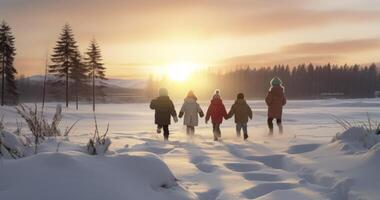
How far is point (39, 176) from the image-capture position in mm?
3693

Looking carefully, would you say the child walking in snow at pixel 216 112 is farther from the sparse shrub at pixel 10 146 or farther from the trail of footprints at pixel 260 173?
the sparse shrub at pixel 10 146

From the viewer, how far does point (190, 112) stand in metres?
15.0

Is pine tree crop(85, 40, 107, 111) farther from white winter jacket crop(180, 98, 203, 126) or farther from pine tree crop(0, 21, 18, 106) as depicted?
white winter jacket crop(180, 98, 203, 126)

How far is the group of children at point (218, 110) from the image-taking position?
1410cm

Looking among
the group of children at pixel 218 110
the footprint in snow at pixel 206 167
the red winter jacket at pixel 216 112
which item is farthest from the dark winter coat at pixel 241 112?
the footprint in snow at pixel 206 167

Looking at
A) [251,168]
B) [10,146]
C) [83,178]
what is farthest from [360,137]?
[10,146]

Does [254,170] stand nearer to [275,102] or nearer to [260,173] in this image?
[260,173]

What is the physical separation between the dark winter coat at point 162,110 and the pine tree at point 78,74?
43.7 m

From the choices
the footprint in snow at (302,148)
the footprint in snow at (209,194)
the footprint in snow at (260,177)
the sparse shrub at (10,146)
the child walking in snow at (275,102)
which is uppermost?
the child walking in snow at (275,102)

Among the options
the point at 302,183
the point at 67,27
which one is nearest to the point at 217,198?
the point at 302,183

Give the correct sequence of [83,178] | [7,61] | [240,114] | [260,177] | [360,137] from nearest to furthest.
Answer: [83,178] < [260,177] < [360,137] < [240,114] < [7,61]

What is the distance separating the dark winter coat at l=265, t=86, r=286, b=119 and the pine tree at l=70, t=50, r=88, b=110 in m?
44.5

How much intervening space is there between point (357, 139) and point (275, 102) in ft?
23.9

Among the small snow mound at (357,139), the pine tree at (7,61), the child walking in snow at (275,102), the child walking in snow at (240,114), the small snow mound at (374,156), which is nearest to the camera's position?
the small snow mound at (374,156)
